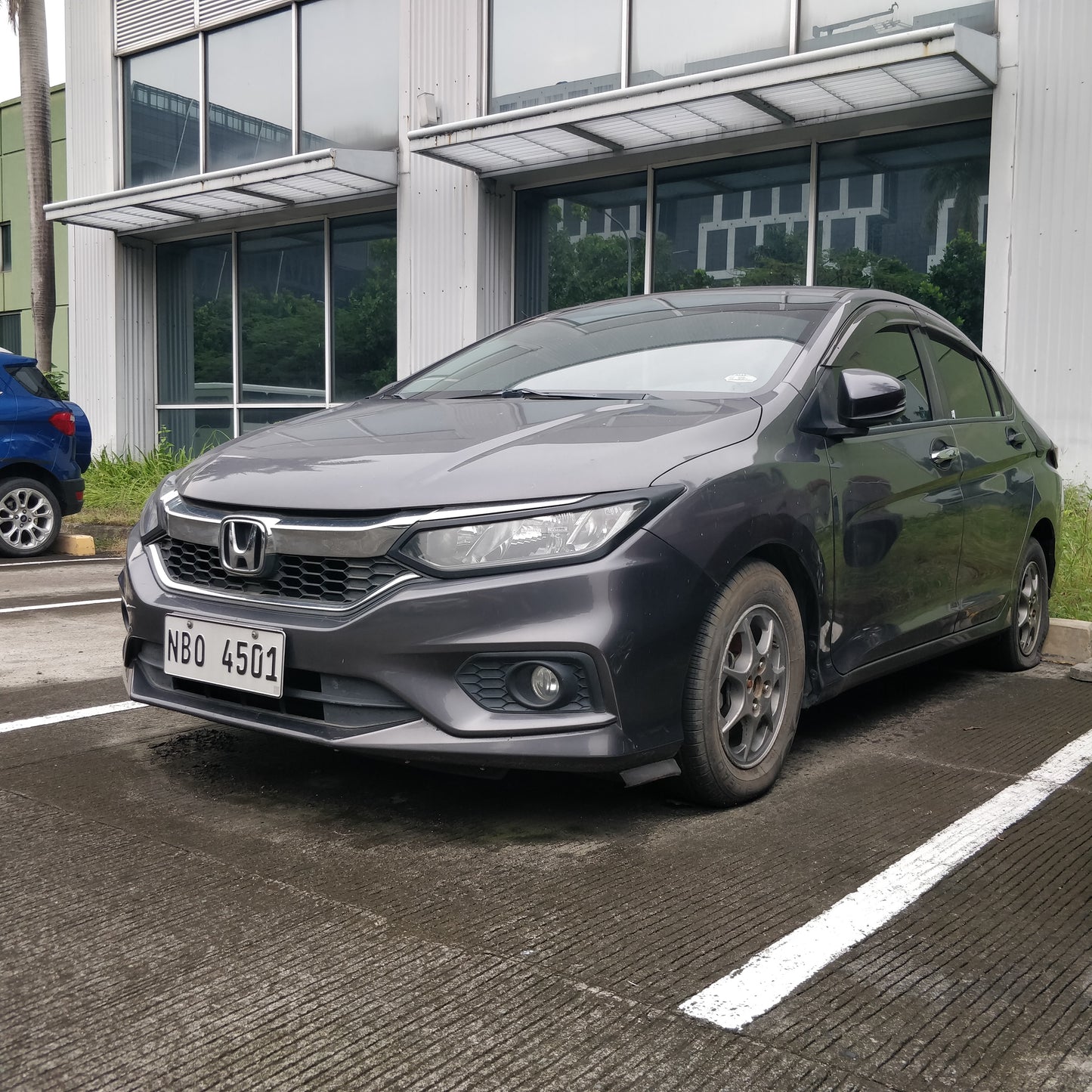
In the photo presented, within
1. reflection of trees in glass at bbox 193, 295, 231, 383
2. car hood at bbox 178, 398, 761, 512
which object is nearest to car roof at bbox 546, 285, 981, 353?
car hood at bbox 178, 398, 761, 512

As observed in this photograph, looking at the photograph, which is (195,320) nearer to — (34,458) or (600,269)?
(600,269)

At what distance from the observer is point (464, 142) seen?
10922mm

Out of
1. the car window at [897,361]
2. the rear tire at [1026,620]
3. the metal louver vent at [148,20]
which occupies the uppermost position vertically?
the metal louver vent at [148,20]

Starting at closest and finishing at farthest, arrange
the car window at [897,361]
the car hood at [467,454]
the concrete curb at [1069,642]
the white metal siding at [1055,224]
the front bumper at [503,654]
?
the front bumper at [503,654]
the car hood at [467,454]
the car window at [897,361]
the concrete curb at [1069,642]
the white metal siding at [1055,224]

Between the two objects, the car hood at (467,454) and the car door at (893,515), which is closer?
the car hood at (467,454)

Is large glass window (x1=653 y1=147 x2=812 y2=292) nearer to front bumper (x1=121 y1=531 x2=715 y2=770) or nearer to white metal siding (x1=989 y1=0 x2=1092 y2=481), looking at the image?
white metal siding (x1=989 y1=0 x2=1092 y2=481)

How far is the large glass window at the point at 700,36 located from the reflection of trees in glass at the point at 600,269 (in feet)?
4.83

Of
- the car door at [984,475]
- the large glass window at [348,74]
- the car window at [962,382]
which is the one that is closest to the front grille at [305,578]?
the car door at [984,475]

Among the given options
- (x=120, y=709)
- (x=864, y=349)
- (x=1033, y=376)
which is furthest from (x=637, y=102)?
(x=120, y=709)

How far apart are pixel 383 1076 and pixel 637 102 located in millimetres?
8998

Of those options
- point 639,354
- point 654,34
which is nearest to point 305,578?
point 639,354

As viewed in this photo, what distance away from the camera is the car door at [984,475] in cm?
457

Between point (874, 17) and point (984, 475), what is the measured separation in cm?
660

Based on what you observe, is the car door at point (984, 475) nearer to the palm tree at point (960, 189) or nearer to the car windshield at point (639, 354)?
the car windshield at point (639, 354)
